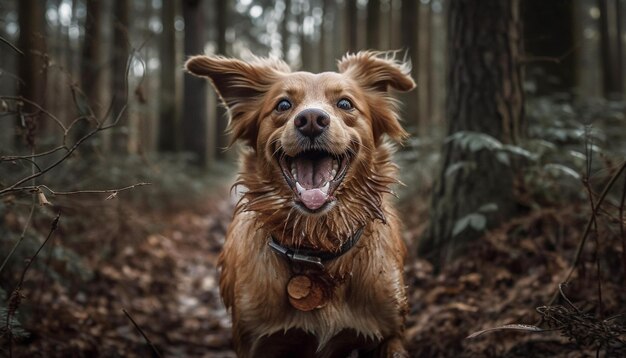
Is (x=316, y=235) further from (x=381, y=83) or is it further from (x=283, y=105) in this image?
(x=381, y=83)

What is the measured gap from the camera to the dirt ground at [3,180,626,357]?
3.47 m

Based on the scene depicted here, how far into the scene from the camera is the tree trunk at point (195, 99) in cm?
1225

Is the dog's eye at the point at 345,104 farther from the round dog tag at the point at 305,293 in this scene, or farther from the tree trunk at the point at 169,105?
the tree trunk at the point at 169,105

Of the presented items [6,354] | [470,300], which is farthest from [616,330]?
[6,354]

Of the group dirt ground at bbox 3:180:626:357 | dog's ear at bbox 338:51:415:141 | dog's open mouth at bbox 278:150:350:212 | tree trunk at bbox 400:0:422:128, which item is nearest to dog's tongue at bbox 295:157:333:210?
dog's open mouth at bbox 278:150:350:212

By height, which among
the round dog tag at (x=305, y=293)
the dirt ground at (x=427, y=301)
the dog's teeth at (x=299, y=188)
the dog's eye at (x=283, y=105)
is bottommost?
the dirt ground at (x=427, y=301)

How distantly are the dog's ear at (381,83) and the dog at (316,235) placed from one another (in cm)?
16

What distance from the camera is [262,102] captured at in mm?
3475

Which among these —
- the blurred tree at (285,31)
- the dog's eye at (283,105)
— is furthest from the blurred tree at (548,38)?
the blurred tree at (285,31)

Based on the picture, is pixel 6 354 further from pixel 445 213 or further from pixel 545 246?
pixel 545 246

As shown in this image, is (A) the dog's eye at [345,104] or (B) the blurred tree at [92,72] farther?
(B) the blurred tree at [92,72]

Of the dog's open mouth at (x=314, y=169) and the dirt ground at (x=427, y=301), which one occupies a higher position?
the dog's open mouth at (x=314, y=169)

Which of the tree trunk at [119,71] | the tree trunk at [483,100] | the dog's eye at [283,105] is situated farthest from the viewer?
the tree trunk at [119,71]

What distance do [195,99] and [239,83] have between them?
9652 millimetres
